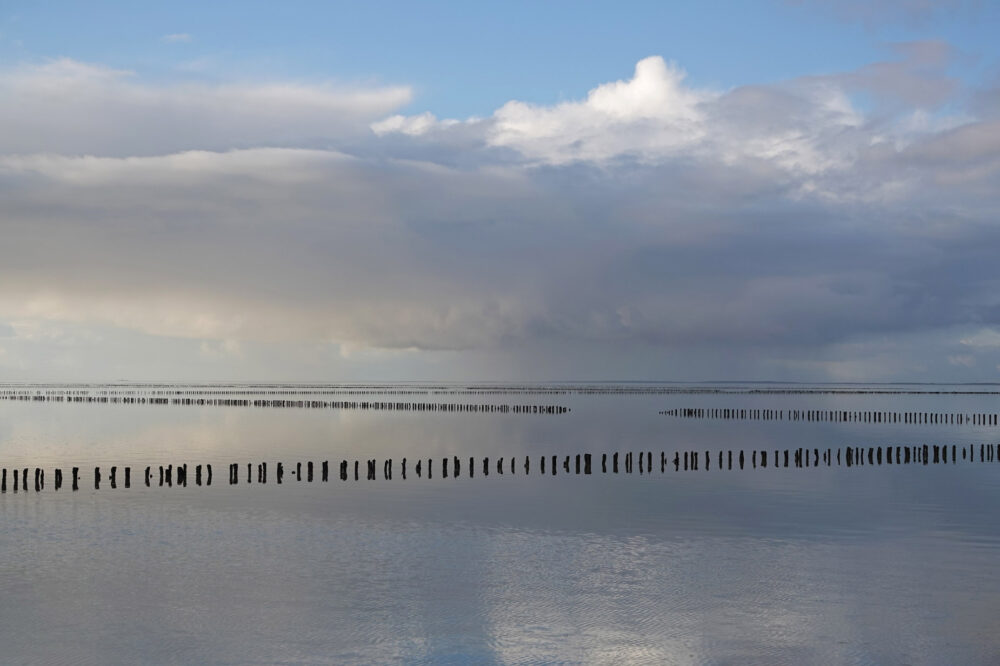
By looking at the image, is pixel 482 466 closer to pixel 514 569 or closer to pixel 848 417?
pixel 514 569

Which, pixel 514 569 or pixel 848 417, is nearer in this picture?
pixel 514 569

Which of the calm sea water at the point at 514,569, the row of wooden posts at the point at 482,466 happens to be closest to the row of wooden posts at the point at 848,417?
the row of wooden posts at the point at 482,466

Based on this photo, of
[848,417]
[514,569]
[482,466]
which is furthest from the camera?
[848,417]

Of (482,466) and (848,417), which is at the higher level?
(482,466)

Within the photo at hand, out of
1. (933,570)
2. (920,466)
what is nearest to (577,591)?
(933,570)

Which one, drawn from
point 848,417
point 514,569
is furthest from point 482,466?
point 848,417

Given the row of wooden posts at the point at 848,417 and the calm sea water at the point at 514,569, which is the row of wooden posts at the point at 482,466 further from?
the row of wooden posts at the point at 848,417

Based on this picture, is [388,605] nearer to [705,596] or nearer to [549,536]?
[705,596]

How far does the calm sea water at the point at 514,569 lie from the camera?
625 inches

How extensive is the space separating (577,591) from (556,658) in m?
4.45

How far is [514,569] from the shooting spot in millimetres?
21734

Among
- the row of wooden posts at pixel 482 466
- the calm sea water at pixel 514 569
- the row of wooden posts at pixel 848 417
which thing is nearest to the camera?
the calm sea water at pixel 514 569

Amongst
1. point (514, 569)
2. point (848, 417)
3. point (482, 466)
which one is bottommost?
point (848, 417)

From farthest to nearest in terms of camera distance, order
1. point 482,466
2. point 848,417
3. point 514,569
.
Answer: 1. point 848,417
2. point 482,466
3. point 514,569
